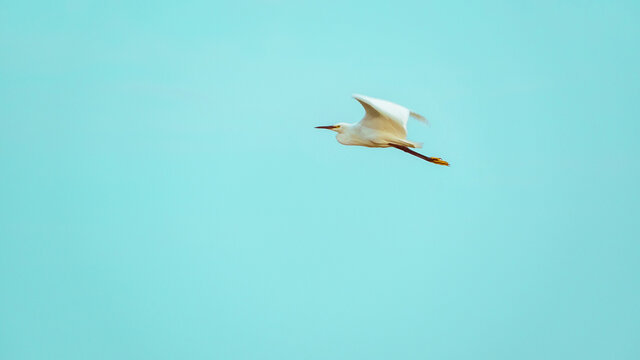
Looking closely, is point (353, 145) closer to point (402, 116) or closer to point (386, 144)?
point (386, 144)

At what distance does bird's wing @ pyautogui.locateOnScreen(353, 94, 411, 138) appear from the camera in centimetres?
1405

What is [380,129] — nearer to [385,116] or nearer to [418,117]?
[418,117]

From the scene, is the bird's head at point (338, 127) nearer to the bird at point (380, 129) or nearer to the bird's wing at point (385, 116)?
the bird at point (380, 129)

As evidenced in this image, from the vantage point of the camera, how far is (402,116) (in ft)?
46.8

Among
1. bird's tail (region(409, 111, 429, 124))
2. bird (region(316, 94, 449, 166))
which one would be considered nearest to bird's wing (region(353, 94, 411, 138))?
bird (region(316, 94, 449, 166))

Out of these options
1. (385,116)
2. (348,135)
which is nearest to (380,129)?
(348,135)

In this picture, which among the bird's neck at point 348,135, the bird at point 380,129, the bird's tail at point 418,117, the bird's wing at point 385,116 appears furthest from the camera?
the bird's neck at point 348,135

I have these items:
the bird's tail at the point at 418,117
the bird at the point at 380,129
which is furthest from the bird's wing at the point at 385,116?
the bird's tail at the point at 418,117

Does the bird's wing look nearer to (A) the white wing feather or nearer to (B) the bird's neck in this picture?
(A) the white wing feather

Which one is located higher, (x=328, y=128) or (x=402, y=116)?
(x=328, y=128)

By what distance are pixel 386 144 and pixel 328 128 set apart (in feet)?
4.29

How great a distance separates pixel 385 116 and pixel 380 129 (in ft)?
5.29

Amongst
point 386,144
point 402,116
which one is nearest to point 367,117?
point 386,144

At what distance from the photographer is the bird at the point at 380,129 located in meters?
14.3
